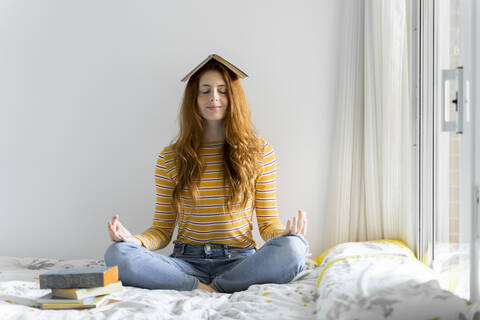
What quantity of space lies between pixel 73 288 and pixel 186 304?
0.32 metres

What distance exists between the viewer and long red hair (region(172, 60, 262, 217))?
1.89m

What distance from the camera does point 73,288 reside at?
51.7 inches

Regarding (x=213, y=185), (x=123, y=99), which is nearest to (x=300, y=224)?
(x=213, y=185)

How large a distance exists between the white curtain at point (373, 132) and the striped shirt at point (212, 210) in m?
0.36

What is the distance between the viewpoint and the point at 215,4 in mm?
2240

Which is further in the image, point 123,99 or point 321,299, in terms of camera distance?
point 123,99

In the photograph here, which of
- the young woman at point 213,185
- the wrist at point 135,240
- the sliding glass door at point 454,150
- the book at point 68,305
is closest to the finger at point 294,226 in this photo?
the young woman at point 213,185

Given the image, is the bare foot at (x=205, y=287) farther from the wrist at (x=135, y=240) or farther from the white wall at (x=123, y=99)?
the white wall at (x=123, y=99)

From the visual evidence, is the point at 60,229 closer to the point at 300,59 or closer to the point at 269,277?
the point at 269,277

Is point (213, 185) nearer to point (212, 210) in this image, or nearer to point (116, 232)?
point (212, 210)

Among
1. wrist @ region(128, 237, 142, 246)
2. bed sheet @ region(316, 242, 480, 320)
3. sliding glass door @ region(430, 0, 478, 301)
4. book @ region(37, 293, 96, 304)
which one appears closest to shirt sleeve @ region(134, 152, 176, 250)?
wrist @ region(128, 237, 142, 246)

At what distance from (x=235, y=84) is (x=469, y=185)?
1.11 meters

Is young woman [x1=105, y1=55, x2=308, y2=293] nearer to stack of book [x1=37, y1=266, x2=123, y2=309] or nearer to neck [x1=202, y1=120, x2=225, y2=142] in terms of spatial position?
neck [x1=202, y1=120, x2=225, y2=142]

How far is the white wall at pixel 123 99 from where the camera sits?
7.25 ft
